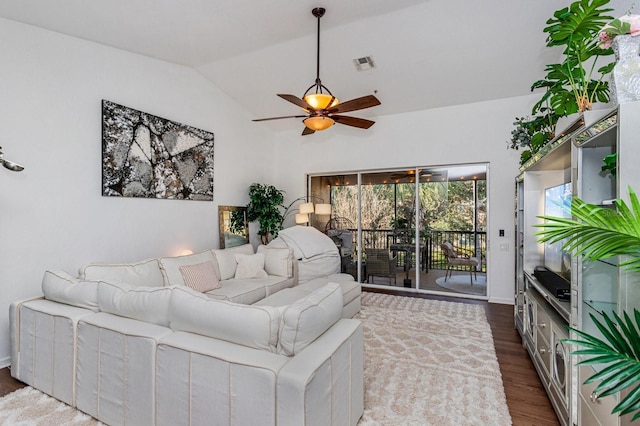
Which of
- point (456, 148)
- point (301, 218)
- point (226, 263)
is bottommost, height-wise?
point (226, 263)

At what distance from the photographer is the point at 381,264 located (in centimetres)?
572

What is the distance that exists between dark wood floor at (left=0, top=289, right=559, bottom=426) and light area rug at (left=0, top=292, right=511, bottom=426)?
0.23 feet

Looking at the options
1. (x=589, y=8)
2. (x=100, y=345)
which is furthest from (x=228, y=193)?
(x=589, y=8)

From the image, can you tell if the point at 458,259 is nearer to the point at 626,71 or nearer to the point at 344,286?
the point at 344,286

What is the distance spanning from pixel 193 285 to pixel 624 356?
346cm

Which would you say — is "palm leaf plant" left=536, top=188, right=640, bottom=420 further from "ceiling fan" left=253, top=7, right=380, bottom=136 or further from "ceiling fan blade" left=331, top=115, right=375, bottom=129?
"ceiling fan blade" left=331, top=115, right=375, bottom=129

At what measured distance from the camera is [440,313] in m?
4.21

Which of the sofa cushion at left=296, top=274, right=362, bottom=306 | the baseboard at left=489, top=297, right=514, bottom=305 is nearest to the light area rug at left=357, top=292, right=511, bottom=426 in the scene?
the sofa cushion at left=296, top=274, right=362, bottom=306

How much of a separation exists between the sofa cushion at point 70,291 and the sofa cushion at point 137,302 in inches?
3.4

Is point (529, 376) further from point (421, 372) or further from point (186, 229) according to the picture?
point (186, 229)

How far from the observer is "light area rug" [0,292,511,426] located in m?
2.05

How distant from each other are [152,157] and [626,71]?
446cm

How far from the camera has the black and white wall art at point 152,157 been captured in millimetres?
Result: 3623

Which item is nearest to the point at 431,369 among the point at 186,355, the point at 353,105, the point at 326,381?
the point at 326,381
